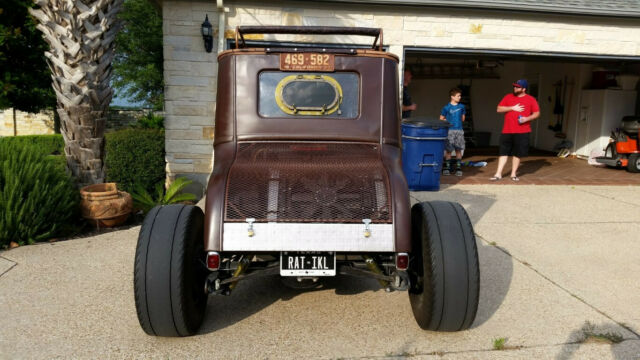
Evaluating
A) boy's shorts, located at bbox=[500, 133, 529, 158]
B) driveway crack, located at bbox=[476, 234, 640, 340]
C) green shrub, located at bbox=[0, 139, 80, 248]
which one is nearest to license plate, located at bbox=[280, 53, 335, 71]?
driveway crack, located at bbox=[476, 234, 640, 340]

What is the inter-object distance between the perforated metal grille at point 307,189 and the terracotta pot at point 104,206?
3.36 metres

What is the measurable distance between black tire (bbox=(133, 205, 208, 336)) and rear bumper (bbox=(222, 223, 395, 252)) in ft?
1.03

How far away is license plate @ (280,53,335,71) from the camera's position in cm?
383

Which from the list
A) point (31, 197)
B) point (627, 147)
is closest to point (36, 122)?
point (31, 197)

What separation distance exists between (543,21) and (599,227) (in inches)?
180

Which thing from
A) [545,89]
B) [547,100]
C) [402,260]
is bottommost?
[402,260]

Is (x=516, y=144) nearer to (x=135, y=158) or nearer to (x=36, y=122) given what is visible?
(x=135, y=158)

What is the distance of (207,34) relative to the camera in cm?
816

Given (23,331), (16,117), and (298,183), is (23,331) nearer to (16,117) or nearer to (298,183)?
(298,183)

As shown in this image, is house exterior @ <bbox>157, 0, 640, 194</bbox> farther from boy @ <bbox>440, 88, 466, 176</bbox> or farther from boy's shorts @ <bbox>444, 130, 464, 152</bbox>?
boy's shorts @ <bbox>444, 130, 464, 152</bbox>

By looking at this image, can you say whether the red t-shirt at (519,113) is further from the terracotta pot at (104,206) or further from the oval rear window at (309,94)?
the terracotta pot at (104,206)

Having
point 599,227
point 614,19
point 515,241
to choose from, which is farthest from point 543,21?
point 515,241

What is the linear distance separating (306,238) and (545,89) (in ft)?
47.8

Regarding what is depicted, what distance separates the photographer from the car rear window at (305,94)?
386 centimetres
